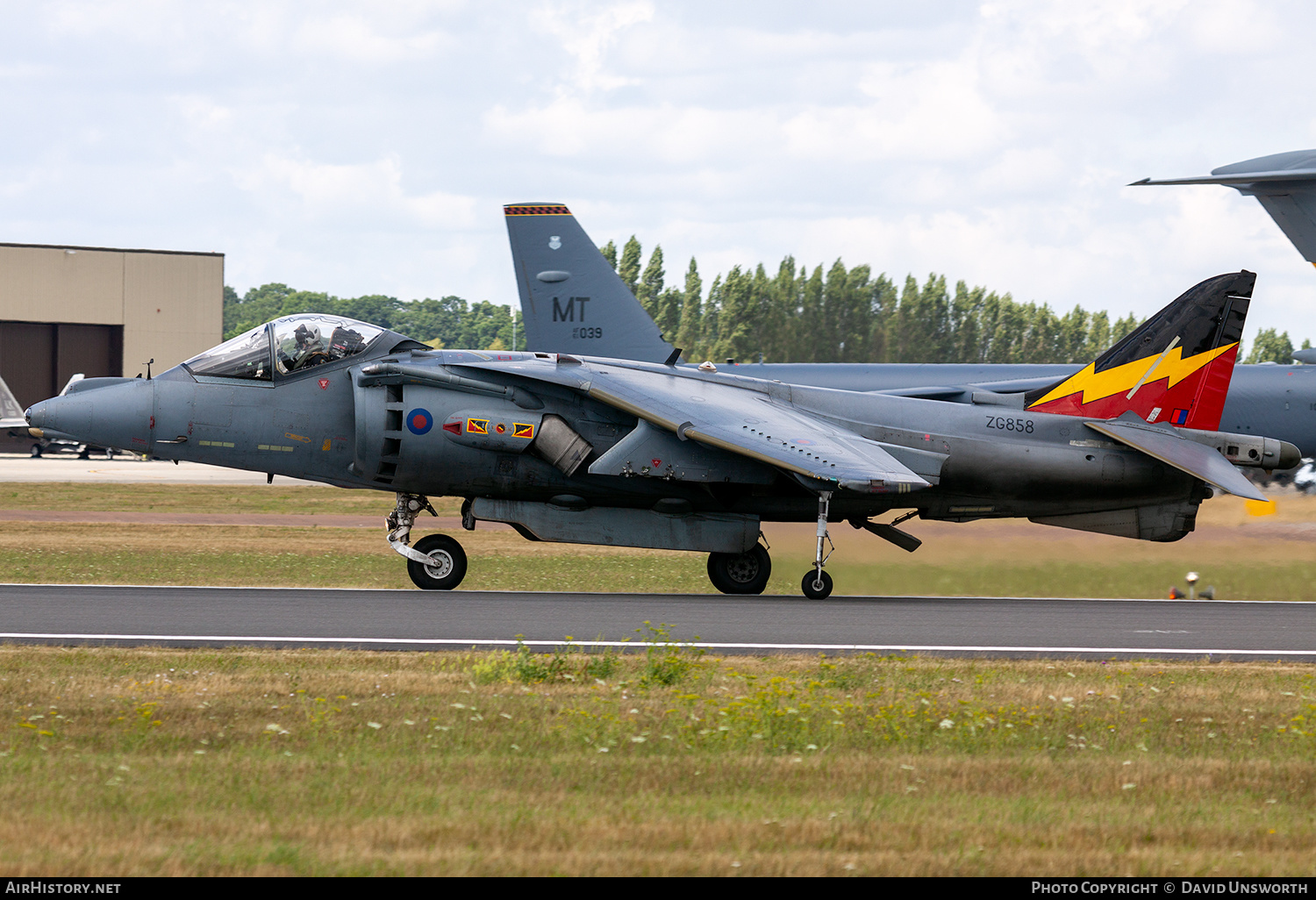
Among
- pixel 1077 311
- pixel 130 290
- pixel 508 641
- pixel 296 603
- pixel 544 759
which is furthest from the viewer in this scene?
pixel 1077 311

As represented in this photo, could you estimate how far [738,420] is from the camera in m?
16.4

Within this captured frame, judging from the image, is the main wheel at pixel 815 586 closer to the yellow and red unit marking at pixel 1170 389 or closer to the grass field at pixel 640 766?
the yellow and red unit marking at pixel 1170 389

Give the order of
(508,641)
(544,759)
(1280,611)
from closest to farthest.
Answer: (544,759) < (508,641) < (1280,611)

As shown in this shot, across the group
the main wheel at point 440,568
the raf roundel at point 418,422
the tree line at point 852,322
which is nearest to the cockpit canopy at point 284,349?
the raf roundel at point 418,422

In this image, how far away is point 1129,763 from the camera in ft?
26.0

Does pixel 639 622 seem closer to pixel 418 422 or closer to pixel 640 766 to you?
pixel 418 422

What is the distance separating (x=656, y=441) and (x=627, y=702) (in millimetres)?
7396

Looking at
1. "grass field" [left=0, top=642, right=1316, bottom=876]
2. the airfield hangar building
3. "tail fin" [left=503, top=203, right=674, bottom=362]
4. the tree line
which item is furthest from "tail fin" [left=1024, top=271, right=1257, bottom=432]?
the airfield hangar building

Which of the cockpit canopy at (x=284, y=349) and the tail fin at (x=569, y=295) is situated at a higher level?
the tail fin at (x=569, y=295)

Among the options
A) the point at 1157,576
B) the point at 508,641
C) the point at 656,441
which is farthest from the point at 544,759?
the point at 1157,576

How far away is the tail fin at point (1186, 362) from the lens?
17.8 m

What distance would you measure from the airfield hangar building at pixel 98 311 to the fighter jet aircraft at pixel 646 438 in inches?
2345

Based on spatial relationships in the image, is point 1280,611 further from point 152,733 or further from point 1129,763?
point 152,733

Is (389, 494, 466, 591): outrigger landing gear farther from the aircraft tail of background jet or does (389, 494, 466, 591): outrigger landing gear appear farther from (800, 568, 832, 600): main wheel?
the aircraft tail of background jet
